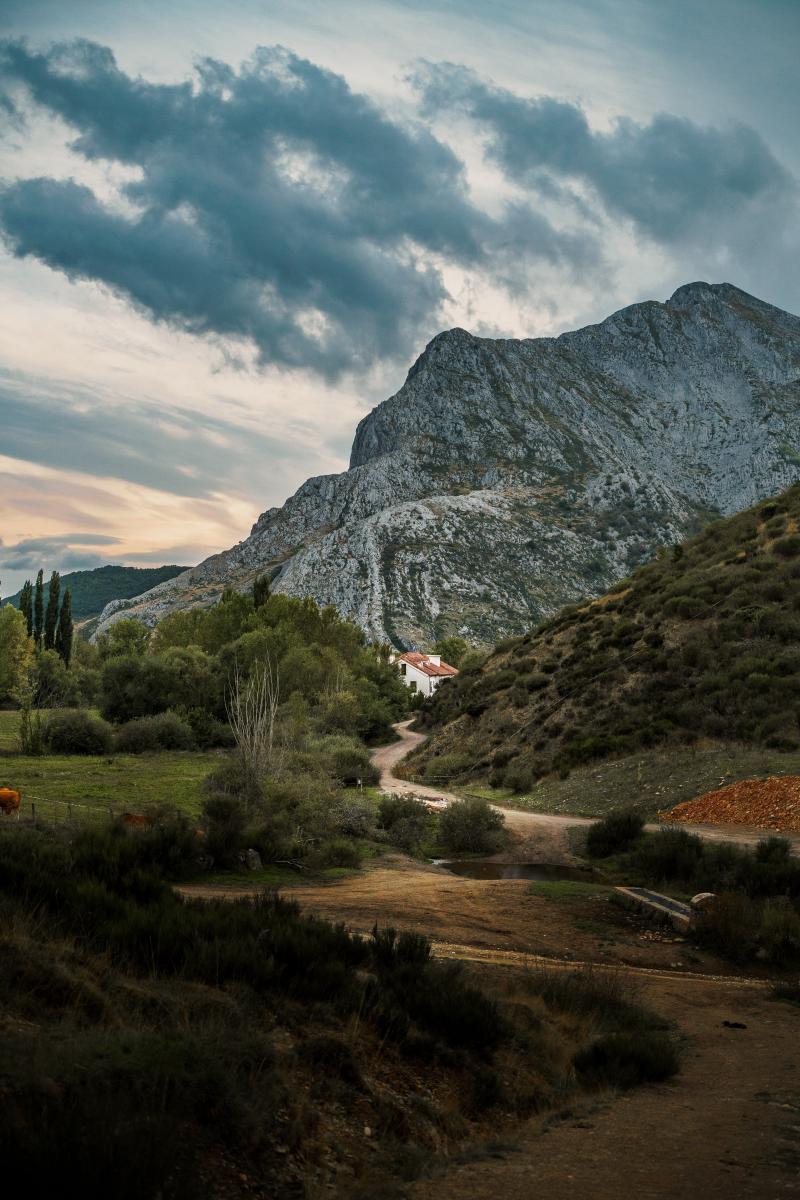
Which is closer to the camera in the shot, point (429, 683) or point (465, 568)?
point (429, 683)

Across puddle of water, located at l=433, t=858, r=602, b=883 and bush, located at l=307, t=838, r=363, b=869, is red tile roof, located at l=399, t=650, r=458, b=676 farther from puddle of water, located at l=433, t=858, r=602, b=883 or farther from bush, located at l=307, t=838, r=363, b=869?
bush, located at l=307, t=838, r=363, b=869

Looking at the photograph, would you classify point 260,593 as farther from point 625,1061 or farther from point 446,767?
point 625,1061

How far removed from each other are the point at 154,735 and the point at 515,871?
28496 millimetres

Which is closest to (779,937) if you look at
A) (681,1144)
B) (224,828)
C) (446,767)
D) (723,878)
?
(723,878)

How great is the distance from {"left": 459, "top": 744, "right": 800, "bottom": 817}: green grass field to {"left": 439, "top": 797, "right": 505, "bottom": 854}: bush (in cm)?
531

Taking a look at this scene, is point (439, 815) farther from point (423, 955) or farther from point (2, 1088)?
point (2, 1088)

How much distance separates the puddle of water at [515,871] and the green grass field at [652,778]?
20.1 ft

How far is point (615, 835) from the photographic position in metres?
24.5

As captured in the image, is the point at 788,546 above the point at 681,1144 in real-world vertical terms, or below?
above

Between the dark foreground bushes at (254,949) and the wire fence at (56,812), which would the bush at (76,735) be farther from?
the dark foreground bushes at (254,949)

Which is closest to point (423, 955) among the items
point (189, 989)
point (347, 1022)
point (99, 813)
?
point (347, 1022)

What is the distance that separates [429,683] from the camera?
120m

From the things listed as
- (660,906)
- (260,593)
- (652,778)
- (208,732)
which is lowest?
(660,906)

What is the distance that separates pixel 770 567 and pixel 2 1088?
4898 cm
